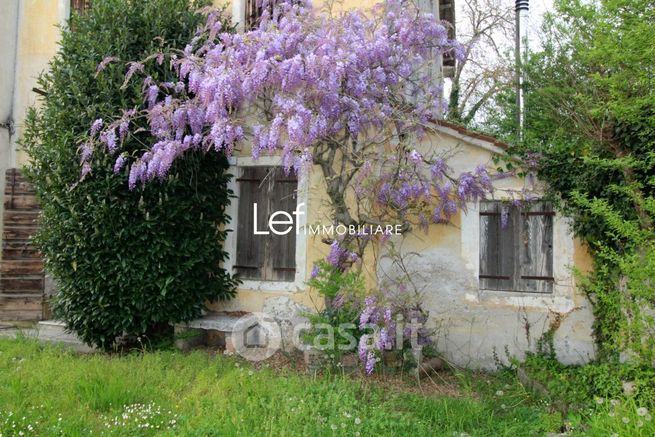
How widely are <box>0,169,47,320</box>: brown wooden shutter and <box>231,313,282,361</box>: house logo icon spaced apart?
13.4 ft

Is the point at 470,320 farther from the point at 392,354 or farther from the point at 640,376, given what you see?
the point at 640,376

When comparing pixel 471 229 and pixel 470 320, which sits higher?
pixel 471 229

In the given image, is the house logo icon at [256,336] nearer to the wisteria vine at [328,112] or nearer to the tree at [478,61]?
the wisteria vine at [328,112]

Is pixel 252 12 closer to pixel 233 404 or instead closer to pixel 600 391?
pixel 233 404

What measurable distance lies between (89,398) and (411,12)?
549cm

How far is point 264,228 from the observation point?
732cm

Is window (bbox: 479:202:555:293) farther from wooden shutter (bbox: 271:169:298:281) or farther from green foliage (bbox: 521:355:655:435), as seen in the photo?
wooden shutter (bbox: 271:169:298:281)

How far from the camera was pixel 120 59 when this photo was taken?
6410mm

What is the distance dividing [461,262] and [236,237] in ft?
10.1

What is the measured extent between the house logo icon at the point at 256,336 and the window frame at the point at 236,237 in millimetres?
434

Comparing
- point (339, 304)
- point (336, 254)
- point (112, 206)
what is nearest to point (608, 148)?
point (336, 254)

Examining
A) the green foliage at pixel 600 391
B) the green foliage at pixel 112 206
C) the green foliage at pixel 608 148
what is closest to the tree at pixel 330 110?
the green foliage at pixel 112 206

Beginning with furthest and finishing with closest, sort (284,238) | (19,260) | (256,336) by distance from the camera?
(19,260)
(284,238)
(256,336)

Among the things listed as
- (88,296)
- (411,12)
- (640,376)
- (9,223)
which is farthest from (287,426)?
(9,223)
